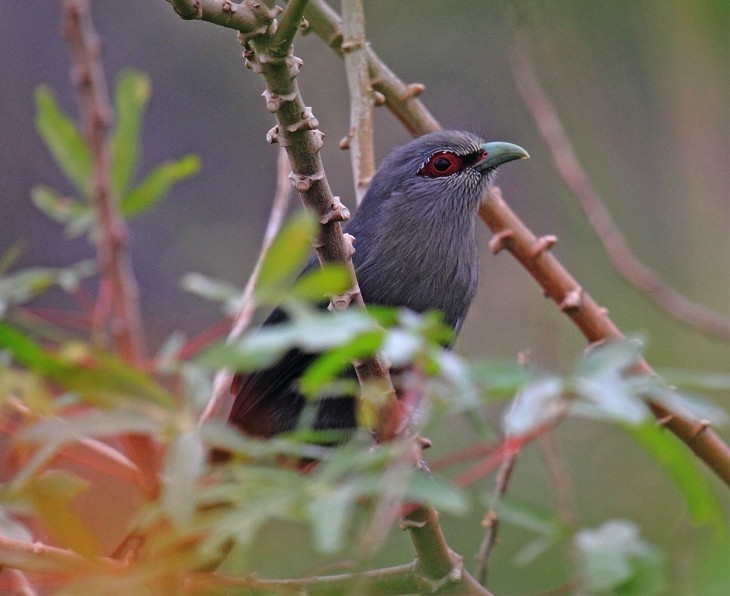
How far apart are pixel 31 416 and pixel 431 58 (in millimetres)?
6101

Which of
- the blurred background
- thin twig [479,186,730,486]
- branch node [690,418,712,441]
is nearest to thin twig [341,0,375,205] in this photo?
thin twig [479,186,730,486]

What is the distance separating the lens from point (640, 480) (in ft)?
19.5

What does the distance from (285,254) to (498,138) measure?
20.2 feet

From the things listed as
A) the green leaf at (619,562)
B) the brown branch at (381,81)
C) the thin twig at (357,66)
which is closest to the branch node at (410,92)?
the brown branch at (381,81)

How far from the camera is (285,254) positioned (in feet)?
3.51

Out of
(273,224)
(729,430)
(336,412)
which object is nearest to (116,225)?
(273,224)

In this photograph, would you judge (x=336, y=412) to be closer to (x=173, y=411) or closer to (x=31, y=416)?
(x=31, y=416)

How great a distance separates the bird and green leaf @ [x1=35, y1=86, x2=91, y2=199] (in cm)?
146

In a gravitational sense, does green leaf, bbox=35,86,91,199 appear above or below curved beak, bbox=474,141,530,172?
below

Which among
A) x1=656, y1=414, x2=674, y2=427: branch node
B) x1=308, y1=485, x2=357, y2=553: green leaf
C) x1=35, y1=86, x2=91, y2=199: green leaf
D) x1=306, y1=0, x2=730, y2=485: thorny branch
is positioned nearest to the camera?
x1=308, y1=485, x2=357, y2=553: green leaf

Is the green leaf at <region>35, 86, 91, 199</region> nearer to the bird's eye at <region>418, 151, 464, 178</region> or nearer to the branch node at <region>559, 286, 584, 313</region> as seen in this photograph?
the branch node at <region>559, 286, 584, 313</region>

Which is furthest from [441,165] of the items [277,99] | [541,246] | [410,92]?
[277,99]

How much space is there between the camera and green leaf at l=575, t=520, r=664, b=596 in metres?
1.19

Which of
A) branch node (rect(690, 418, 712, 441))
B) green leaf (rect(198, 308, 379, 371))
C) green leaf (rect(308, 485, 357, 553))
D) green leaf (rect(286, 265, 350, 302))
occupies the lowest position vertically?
green leaf (rect(308, 485, 357, 553))
